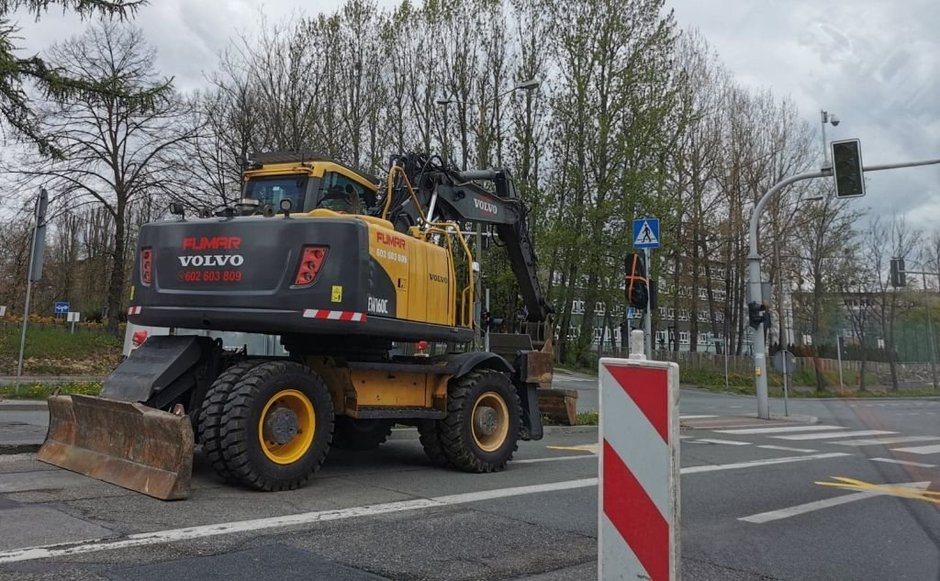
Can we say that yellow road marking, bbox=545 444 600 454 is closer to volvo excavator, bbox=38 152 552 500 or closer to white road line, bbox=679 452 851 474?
white road line, bbox=679 452 851 474

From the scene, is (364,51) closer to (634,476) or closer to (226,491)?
(226,491)

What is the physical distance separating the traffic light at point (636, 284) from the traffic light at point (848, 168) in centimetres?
662

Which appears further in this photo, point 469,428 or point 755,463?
point 755,463

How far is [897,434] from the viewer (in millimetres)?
15836

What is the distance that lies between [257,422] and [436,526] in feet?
6.25

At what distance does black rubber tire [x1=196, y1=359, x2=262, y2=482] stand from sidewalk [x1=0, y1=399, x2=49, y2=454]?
2967 mm

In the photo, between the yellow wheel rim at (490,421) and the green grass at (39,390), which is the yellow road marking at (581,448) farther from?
the green grass at (39,390)

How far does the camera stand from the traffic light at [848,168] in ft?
49.7

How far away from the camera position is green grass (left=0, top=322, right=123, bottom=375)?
71.9ft

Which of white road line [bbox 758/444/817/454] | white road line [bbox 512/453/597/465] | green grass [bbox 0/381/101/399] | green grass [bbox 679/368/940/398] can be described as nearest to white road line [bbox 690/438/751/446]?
white road line [bbox 758/444/817/454]

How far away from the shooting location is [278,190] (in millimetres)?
7996

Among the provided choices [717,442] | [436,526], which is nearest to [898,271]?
[717,442]

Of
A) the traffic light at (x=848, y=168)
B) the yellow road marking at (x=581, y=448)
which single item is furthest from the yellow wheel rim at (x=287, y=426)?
the traffic light at (x=848, y=168)

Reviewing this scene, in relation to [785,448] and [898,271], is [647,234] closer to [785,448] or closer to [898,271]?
[785,448]
